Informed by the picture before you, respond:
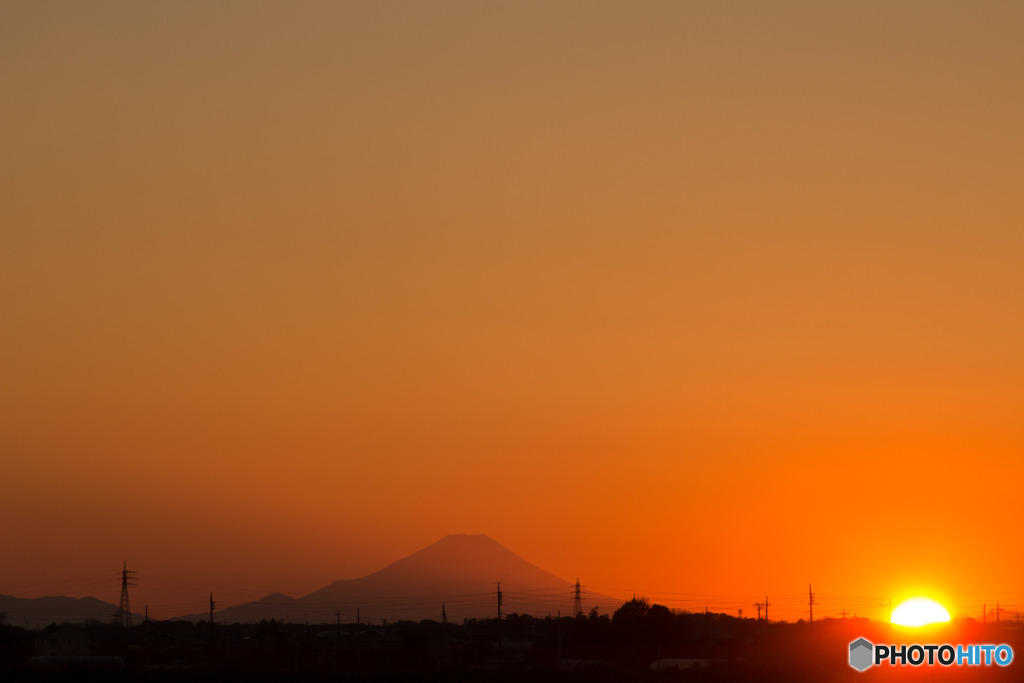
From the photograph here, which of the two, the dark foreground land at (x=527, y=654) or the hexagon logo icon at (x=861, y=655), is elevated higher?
the hexagon logo icon at (x=861, y=655)

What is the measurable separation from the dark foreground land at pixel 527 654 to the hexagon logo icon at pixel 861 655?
27.3 inches

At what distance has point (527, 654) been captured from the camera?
9481cm

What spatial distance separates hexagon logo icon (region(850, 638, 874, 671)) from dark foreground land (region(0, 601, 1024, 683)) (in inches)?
27.3

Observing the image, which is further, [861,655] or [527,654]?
[527,654]

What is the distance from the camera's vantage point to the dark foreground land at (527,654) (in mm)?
68312

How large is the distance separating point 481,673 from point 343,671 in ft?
29.4

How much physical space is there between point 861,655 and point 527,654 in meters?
30.7

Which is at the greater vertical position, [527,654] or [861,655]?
[861,655]

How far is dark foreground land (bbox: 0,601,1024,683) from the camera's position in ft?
224

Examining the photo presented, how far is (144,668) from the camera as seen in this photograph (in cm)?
7512

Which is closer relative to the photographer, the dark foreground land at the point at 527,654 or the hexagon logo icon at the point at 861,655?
the dark foreground land at the point at 527,654

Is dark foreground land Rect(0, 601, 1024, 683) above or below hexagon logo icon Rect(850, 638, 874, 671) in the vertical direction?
below

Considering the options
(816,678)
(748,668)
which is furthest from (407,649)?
(816,678)

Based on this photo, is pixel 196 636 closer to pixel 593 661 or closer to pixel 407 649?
pixel 407 649
